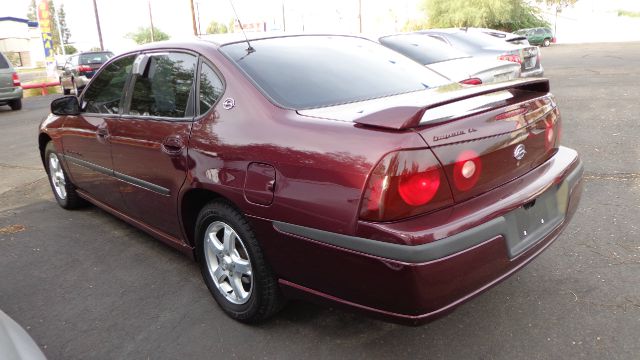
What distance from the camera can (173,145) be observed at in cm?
302

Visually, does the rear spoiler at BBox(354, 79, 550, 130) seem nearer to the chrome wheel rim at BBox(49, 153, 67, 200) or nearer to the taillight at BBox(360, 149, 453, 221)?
the taillight at BBox(360, 149, 453, 221)

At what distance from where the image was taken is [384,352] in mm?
2541

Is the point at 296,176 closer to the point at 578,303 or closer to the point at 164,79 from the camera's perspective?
the point at 164,79

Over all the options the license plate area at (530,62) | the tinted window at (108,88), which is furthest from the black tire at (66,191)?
the license plate area at (530,62)

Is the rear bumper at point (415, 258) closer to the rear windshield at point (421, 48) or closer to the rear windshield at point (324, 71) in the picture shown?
the rear windshield at point (324, 71)

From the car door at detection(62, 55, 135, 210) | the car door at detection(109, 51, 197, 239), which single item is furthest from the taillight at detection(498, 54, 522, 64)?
A: the car door at detection(109, 51, 197, 239)

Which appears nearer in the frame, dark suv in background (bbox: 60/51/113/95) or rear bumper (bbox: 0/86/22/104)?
rear bumper (bbox: 0/86/22/104)

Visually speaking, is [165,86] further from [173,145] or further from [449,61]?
[449,61]

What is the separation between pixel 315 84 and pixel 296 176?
765mm

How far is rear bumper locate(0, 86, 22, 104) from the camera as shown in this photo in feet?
46.7

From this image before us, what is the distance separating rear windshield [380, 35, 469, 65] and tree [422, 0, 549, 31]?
141 feet

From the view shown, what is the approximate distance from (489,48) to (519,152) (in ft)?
24.7

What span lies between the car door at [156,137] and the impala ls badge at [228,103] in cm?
28

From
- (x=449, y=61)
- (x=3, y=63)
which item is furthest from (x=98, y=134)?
(x=3, y=63)
